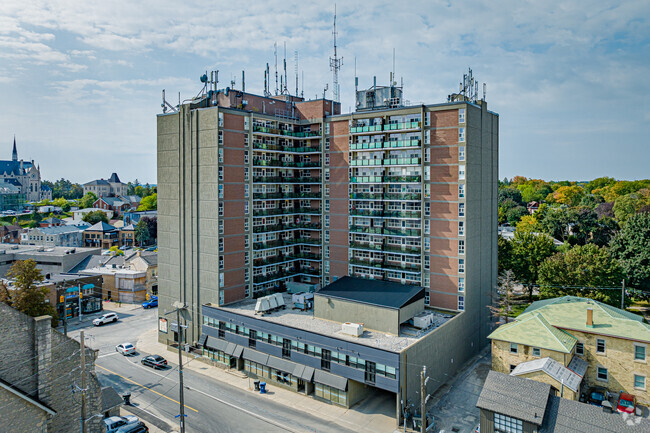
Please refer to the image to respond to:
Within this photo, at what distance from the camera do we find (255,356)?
43.3 meters

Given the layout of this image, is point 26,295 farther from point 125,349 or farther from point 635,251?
point 635,251

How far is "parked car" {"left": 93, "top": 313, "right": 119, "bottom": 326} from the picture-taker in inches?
2377

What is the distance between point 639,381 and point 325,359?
28.3 m

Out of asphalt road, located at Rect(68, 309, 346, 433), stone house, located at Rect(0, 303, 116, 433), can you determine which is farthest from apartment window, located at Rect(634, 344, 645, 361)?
stone house, located at Rect(0, 303, 116, 433)

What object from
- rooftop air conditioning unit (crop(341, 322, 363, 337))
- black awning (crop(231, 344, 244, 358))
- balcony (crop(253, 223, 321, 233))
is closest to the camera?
rooftop air conditioning unit (crop(341, 322, 363, 337))

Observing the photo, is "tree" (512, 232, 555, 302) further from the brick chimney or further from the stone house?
the stone house

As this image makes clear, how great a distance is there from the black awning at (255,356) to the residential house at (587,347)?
74.8ft

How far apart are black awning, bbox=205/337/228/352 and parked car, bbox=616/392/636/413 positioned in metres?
38.1

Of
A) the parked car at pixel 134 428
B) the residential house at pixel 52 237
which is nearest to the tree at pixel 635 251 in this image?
the parked car at pixel 134 428

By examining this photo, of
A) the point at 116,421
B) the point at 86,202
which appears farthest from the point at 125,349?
the point at 86,202

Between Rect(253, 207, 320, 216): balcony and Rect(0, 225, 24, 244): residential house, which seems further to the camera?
Rect(0, 225, 24, 244): residential house

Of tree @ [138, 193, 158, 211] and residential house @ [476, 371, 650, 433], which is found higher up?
tree @ [138, 193, 158, 211]

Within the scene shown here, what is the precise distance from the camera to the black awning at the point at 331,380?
37.0 metres

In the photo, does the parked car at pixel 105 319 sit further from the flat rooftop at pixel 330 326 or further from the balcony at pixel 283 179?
the balcony at pixel 283 179
